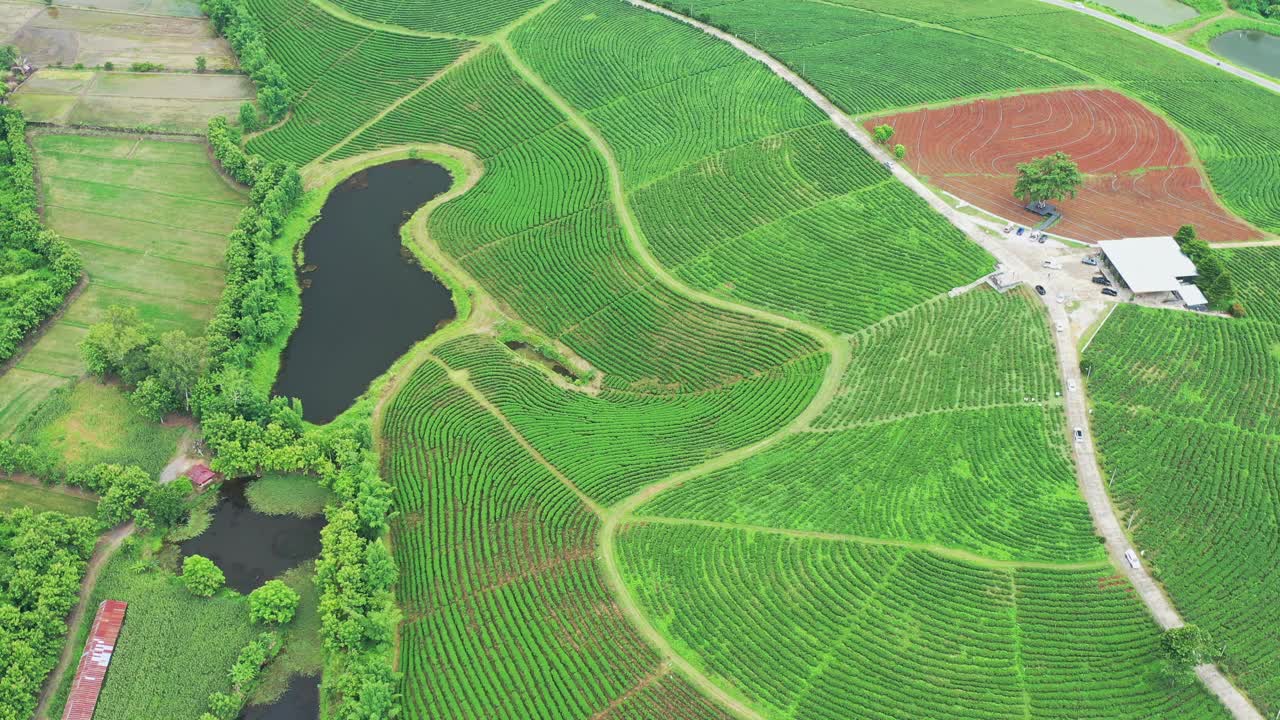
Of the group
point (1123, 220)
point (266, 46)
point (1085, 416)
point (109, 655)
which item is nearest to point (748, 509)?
point (1085, 416)

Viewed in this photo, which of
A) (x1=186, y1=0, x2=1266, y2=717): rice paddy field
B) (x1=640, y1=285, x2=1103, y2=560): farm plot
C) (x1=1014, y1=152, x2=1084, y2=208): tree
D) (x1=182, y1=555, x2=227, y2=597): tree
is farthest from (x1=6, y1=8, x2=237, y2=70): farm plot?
(x1=1014, y1=152, x2=1084, y2=208): tree

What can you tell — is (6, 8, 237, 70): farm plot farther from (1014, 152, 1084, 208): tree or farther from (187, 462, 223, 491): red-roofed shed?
(1014, 152, 1084, 208): tree

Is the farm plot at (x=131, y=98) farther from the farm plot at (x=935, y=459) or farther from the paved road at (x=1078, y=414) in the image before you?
the farm plot at (x=935, y=459)

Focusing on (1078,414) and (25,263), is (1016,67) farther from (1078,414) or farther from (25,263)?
(25,263)

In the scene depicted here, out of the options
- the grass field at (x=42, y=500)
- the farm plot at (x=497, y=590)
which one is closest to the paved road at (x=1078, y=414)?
the farm plot at (x=497, y=590)

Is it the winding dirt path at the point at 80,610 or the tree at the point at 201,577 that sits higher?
the tree at the point at 201,577

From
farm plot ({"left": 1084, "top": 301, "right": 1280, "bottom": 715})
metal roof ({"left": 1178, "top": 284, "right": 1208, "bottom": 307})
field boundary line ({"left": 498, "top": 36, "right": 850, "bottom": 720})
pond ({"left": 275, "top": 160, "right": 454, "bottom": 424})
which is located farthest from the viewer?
pond ({"left": 275, "top": 160, "right": 454, "bottom": 424})
